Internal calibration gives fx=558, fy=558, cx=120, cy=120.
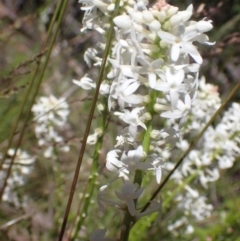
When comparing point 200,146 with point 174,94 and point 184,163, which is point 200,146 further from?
point 174,94

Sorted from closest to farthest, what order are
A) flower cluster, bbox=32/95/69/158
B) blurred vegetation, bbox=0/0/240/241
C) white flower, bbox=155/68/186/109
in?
white flower, bbox=155/68/186/109 → blurred vegetation, bbox=0/0/240/241 → flower cluster, bbox=32/95/69/158

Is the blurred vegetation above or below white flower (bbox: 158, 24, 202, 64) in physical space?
below

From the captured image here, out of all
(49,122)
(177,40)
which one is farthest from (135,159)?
(49,122)

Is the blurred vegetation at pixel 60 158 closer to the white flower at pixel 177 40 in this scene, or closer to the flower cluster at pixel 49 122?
the flower cluster at pixel 49 122

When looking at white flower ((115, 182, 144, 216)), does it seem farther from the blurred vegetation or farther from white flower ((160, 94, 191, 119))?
the blurred vegetation

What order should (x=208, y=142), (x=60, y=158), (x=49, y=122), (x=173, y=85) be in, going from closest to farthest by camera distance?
1. (x=173, y=85)
2. (x=208, y=142)
3. (x=49, y=122)
4. (x=60, y=158)

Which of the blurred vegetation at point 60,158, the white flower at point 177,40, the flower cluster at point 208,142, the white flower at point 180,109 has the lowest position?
the blurred vegetation at point 60,158

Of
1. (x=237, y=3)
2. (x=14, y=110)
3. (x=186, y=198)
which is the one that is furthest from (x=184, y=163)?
(x=237, y=3)

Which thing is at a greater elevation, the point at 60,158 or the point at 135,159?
the point at 135,159

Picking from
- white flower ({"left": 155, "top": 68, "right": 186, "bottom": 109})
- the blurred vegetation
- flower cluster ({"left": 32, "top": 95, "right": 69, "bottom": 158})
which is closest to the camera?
white flower ({"left": 155, "top": 68, "right": 186, "bottom": 109})

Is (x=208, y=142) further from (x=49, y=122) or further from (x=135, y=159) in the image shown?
(x=135, y=159)

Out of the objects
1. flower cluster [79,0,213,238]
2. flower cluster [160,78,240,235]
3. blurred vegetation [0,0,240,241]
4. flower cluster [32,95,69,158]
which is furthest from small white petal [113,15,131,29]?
flower cluster [32,95,69,158]

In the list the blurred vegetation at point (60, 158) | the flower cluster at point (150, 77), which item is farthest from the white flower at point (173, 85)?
the blurred vegetation at point (60, 158)
